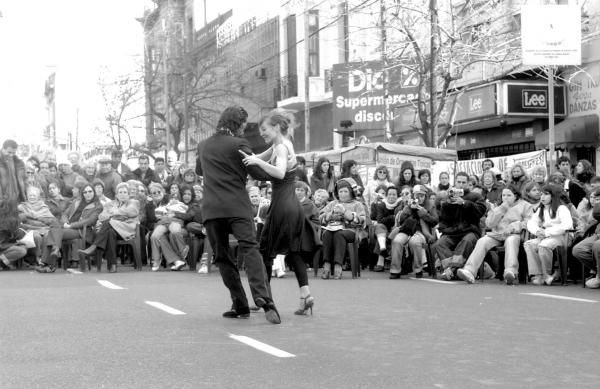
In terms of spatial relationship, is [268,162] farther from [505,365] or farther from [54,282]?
[54,282]

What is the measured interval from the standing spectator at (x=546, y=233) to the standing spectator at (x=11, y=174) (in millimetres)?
8633

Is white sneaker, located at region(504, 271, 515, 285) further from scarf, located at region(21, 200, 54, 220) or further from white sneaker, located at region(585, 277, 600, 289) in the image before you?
scarf, located at region(21, 200, 54, 220)

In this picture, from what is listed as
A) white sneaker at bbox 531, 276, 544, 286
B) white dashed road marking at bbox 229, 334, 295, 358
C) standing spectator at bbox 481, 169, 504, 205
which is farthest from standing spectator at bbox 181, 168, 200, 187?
white dashed road marking at bbox 229, 334, 295, 358

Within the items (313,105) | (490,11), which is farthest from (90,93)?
(490,11)

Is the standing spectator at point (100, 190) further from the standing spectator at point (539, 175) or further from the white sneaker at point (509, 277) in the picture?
the white sneaker at point (509, 277)

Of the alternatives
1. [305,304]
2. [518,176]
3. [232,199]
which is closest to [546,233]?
[518,176]

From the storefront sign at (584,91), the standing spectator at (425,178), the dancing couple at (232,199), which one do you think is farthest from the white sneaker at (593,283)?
the storefront sign at (584,91)

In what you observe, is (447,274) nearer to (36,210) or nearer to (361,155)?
(36,210)

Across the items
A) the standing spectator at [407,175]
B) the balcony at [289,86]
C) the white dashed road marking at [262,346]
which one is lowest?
the white dashed road marking at [262,346]

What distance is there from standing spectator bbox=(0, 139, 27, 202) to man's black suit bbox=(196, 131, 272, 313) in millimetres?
10099

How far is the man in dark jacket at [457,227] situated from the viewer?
1639 centimetres

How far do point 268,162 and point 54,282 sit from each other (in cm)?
584

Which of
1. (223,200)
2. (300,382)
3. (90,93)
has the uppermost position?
(90,93)

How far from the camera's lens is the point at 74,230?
64.5 feet
